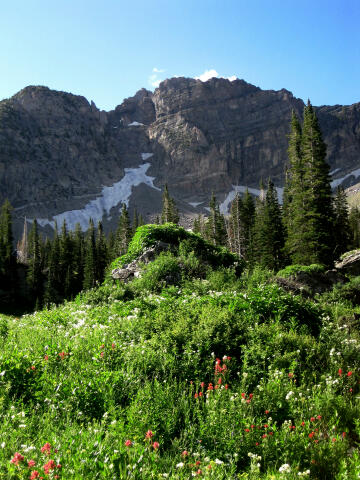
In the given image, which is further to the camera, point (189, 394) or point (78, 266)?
point (78, 266)

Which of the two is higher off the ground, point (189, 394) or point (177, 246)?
point (177, 246)

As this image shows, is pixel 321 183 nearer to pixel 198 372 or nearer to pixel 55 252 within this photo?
pixel 198 372

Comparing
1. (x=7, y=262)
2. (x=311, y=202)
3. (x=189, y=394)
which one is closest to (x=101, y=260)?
(x=7, y=262)

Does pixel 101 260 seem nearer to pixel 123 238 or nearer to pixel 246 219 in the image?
pixel 123 238

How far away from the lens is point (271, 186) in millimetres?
58938

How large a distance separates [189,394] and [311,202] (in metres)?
30.7

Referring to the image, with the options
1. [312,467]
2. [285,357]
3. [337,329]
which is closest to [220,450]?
[312,467]

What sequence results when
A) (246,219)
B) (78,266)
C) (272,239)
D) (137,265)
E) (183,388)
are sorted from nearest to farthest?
(183,388)
(137,265)
(272,239)
(246,219)
(78,266)

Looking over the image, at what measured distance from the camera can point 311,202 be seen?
105ft

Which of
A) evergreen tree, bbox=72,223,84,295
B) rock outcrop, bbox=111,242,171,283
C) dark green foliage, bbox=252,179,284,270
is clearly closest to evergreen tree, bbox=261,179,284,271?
dark green foliage, bbox=252,179,284,270

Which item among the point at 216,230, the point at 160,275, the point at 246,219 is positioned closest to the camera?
the point at 160,275

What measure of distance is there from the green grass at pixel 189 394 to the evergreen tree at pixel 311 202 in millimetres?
24429

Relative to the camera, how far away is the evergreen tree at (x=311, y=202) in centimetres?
3056

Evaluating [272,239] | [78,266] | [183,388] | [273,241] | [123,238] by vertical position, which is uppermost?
[183,388]
